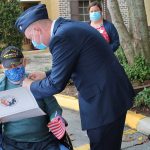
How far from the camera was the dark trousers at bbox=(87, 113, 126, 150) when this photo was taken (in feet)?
11.3

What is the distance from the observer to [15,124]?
3.65 metres

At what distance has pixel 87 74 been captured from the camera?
3.29 metres

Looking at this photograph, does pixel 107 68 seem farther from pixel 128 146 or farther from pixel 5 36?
pixel 5 36

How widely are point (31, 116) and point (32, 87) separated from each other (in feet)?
0.90

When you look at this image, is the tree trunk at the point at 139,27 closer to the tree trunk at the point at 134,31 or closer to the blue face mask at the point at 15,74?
the tree trunk at the point at 134,31

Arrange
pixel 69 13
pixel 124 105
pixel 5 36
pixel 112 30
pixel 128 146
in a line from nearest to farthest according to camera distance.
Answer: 1. pixel 124 105
2. pixel 128 146
3. pixel 112 30
4. pixel 5 36
5. pixel 69 13

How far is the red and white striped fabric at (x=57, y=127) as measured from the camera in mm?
3525

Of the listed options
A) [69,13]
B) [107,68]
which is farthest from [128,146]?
[69,13]

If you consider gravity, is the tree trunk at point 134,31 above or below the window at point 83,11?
above

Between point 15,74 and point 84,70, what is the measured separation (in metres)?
0.68

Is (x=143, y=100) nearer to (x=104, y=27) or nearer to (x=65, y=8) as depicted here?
(x=104, y=27)

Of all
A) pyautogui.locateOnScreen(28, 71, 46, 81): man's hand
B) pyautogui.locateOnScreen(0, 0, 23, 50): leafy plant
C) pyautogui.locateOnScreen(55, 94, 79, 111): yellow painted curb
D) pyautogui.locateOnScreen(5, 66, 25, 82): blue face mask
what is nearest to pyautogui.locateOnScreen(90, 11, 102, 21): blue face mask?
pyautogui.locateOnScreen(55, 94, 79, 111): yellow painted curb

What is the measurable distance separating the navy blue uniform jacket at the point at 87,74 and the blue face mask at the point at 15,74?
0.27 meters

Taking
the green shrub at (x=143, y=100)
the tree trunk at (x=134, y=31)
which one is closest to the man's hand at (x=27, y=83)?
the green shrub at (x=143, y=100)
